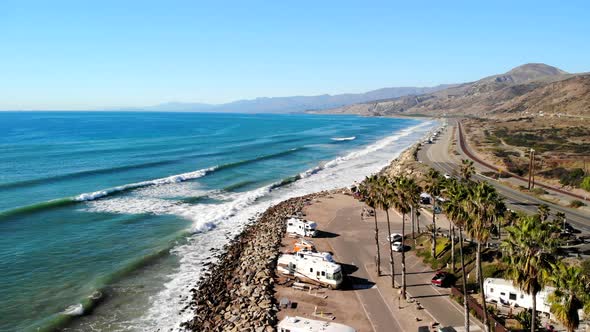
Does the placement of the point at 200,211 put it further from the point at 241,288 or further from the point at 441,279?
the point at 441,279

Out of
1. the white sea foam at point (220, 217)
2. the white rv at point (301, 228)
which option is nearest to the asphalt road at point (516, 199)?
the white sea foam at point (220, 217)

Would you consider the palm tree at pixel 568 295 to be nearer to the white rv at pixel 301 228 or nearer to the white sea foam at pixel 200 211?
the white sea foam at pixel 200 211

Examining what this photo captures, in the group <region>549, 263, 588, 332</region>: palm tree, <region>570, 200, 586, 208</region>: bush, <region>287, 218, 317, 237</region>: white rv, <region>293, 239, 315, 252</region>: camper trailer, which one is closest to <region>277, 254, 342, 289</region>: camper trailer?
<region>293, 239, 315, 252</region>: camper trailer

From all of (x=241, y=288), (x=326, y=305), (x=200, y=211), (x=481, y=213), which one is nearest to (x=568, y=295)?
(x=481, y=213)

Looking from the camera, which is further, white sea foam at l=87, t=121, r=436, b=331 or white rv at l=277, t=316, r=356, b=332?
white sea foam at l=87, t=121, r=436, b=331

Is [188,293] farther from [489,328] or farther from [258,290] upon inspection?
[489,328]

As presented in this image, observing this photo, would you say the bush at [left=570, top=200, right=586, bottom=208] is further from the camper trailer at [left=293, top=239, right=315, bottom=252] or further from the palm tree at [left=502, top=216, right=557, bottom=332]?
the palm tree at [left=502, top=216, right=557, bottom=332]
